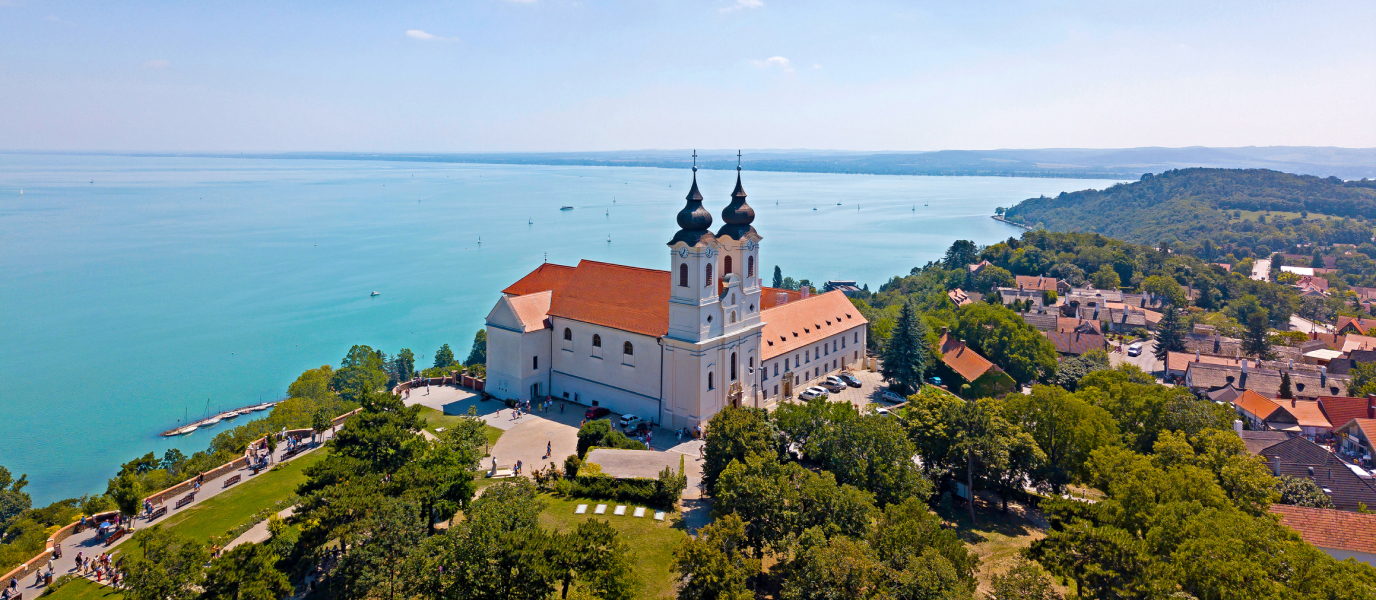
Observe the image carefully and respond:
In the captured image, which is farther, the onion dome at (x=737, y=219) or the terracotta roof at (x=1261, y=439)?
the onion dome at (x=737, y=219)

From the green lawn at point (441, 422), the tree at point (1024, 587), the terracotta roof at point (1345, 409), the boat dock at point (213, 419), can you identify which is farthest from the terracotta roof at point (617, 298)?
the terracotta roof at point (1345, 409)

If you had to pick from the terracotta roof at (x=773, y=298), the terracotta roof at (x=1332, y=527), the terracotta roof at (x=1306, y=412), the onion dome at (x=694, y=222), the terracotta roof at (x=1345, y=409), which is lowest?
the terracotta roof at (x=1306, y=412)

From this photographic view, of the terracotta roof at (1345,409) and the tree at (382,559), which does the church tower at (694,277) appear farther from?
the terracotta roof at (1345,409)

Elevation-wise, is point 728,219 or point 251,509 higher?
point 728,219

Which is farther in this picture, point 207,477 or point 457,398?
point 457,398

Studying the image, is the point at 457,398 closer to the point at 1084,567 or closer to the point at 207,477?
the point at 207,477

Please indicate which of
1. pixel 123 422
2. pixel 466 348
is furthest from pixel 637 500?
pixel 466 348

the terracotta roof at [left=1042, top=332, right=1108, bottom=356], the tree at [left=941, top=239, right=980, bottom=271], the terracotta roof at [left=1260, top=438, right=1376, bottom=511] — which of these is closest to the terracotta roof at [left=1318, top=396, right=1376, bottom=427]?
the terracotta roof at [left=1260, top=438, right=1376, bottom=511]
